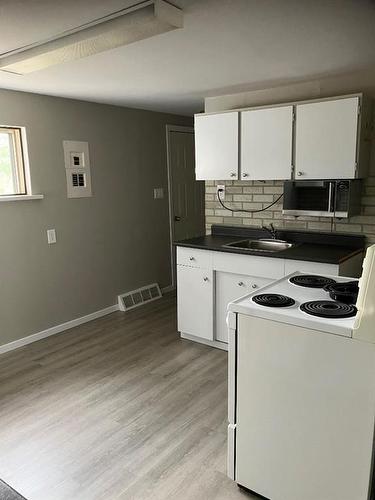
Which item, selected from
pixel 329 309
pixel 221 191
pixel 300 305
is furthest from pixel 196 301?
pixel 329 309

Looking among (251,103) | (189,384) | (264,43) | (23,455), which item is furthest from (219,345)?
(264,43)

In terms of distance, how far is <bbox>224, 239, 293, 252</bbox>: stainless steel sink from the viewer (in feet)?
11.8

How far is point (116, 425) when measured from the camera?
2555 mm

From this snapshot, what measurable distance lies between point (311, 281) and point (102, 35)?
1.61m

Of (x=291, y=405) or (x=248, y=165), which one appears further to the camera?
(x=248, y=165)

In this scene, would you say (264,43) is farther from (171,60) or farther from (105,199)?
(105,199)

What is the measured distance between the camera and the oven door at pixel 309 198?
308cm

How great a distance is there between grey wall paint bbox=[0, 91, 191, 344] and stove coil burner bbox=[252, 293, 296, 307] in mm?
2488

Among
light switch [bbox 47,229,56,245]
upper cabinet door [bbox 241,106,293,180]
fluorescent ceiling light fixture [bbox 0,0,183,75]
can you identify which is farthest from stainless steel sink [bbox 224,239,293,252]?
fluorescent ceiling light fixture [bbox 0,0,183,75]

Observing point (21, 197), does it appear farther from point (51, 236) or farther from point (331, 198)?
point (331, 198)

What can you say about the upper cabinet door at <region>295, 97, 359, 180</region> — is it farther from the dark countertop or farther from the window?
the window

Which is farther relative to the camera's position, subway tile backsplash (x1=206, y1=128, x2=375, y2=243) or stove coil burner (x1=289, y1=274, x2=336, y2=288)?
subway tile backsplash (x1=206, y1=128, x2=375, y2=243)

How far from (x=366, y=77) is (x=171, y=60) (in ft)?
5.00

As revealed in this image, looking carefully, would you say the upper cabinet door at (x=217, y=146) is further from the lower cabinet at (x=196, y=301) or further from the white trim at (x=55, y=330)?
the white trim at (x=55, y=330)
